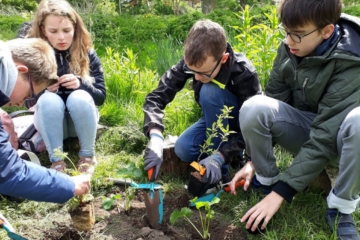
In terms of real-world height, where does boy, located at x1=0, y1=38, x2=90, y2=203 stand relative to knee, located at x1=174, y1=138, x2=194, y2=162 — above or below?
above

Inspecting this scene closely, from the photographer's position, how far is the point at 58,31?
9.22ft

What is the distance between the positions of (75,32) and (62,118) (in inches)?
27.1

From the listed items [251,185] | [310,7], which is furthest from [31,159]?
[310,7]

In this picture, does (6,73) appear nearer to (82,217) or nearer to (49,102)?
(82,217)

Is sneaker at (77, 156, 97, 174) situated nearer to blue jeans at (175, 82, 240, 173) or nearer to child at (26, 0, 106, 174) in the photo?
child at (26, 0, 106, 174)

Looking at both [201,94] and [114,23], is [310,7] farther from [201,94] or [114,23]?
[114,23]

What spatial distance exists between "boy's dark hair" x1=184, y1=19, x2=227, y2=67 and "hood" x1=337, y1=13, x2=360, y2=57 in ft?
2.12

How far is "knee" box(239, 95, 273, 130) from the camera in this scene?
2.07 metres

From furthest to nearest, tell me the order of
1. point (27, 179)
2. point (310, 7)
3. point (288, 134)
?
point (288, 134)
point (310, 7)
point (27, 179)

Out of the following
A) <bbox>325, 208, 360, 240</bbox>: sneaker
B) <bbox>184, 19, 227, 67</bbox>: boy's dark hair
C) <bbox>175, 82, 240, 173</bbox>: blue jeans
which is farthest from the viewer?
<bbox>175, 82, 240, 173</bbox>: blue jeans

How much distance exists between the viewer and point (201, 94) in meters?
2.48

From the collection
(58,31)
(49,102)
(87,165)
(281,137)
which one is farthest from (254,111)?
(58,31)

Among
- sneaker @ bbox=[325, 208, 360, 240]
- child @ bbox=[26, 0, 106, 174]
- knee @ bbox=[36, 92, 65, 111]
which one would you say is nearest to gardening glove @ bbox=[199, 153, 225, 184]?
sneaker @ bbox=[325, 208, 360, 240]

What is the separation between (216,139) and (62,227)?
1.04 meters
